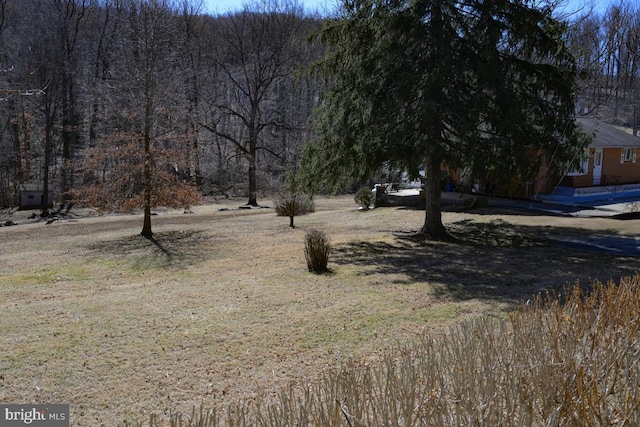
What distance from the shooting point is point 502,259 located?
10.9 metres

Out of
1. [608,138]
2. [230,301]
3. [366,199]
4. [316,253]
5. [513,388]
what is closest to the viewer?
[513,388]

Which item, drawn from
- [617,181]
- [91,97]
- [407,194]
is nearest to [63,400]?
[407,194]

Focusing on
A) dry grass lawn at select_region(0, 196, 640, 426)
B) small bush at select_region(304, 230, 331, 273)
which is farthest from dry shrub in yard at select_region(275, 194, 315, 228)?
small bush at select_region(304, 230, 331, 273)

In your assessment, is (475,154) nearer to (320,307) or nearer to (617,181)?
(320,307)

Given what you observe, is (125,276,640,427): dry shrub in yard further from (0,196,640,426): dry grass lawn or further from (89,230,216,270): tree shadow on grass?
(89,230,216,270): tree shadow on grass

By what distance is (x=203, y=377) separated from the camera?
5.01 m

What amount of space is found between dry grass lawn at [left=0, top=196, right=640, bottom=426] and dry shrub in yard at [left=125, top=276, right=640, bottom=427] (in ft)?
4.56

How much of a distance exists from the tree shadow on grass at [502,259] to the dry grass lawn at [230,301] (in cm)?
6

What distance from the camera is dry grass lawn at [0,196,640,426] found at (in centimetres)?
496

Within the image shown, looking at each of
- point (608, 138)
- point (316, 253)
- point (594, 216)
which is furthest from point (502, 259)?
point (608, 138)

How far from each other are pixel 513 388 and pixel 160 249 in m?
12.4

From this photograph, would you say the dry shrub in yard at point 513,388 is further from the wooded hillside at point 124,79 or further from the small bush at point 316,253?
the wooded hillside at point 124,79

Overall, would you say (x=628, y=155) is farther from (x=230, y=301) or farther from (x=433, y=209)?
(x=230, y=301)

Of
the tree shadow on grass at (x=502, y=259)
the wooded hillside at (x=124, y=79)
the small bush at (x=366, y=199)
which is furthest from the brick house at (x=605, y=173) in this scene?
the tree shadow on grass at (x=502, y=259)
